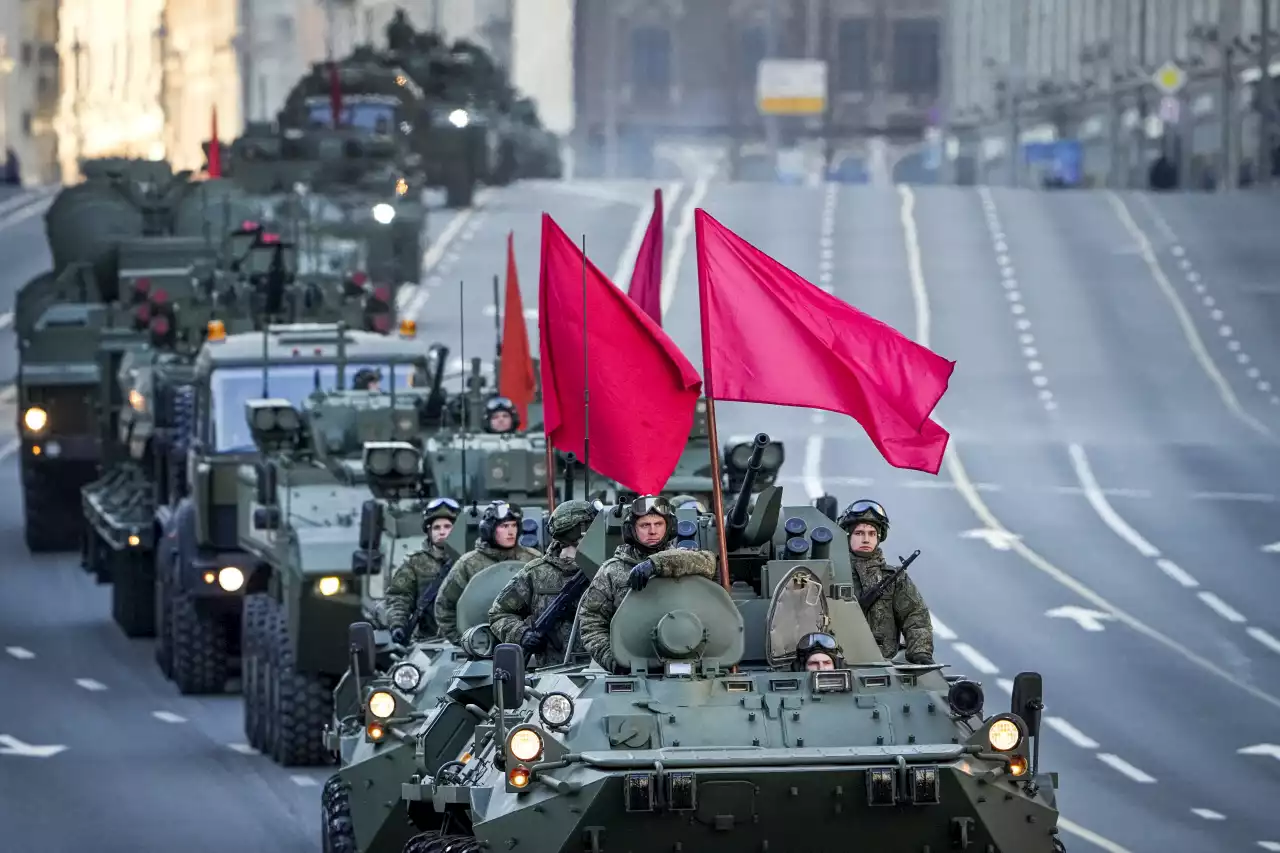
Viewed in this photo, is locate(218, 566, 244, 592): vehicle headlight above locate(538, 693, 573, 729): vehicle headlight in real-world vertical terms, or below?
below

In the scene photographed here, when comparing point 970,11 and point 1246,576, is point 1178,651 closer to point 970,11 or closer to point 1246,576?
point 1246,576

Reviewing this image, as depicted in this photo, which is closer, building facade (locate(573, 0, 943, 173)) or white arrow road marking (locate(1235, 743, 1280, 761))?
white arrow road marking (locate(1235, 743, 1280, 761))

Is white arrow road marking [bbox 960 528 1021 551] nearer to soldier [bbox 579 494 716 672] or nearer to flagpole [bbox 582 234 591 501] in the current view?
flagpole [bbox 582 234 591 501]

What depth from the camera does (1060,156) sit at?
343 feet

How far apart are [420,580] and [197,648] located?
731 cm

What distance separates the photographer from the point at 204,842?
20141 millimetres

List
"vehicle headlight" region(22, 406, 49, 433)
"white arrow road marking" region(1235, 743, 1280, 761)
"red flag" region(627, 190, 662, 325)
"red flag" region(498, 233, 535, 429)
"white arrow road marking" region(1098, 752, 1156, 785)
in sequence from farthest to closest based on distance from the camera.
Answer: "vehicle headlight" region(22, 406, 49, 433) < "red flag" region(627, 190, 662, 325) < "red flag" region(498, 233, 535, 429) < "white arrow road marking" region(1235, 743, 1280, 761) < "white arrow road marking" region(1098, 752, 1156, 785)

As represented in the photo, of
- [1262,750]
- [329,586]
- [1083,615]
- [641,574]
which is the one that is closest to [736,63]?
[1083,615]

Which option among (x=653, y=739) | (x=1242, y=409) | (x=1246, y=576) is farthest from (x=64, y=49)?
(x=653, y=739)

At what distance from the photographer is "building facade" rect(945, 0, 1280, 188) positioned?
8756 cm

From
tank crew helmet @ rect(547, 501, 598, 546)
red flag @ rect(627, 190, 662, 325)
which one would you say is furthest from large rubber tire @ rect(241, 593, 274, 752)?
tank crew helmet @ rect(547, 501, 598, 546)

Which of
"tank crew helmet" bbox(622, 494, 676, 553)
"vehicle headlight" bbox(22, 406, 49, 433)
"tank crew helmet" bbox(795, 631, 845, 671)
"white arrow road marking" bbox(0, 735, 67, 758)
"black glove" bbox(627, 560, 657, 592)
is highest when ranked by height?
"tank crew helmet" bbox(622, 494, 676, 553)

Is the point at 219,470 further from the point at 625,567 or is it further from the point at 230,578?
the point at 625,567

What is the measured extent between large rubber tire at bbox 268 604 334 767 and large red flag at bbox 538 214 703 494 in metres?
5.83
